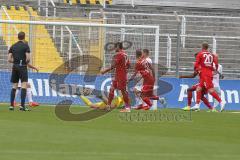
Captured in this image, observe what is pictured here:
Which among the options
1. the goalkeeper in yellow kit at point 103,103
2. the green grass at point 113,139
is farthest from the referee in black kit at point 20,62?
the goalkeeper in yellow kit at point 103,103

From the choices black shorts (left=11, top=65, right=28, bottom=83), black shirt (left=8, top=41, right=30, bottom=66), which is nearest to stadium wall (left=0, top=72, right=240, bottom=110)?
black shorts (left=11, top=65, right=28, bottom=83)

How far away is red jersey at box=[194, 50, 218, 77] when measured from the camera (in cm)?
2600

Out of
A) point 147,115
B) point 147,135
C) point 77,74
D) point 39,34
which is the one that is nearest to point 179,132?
point 147,135

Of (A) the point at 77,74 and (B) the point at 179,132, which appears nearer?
(B) the point at 179,132

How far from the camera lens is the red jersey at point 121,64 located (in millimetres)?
24344

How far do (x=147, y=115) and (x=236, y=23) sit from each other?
48.7ft

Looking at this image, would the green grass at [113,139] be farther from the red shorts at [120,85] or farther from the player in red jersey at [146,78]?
the player in red jersey at [146,78]

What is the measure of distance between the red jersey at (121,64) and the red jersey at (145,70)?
68.3 inches

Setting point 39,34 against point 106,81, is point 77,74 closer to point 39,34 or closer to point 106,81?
point 106,81

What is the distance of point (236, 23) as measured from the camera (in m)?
37.1

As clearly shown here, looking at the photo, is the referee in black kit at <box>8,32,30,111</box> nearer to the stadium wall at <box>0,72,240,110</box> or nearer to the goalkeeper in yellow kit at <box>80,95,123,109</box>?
the goalkeeper in yellow kit at <box>80,95,123,109</box>

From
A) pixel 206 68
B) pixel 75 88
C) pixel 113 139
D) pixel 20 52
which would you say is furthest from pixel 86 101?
pixel 113 139

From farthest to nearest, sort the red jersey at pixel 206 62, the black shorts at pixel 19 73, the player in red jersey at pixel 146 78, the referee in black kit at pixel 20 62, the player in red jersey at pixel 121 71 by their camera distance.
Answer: the player in red jersey at pixel 146 78 → the red jersey at pixel 206 62 → the player in red jersey at pixel 121 71 → the black shorts at pixel 19 73 → the referee in black kit at pixel 20 62

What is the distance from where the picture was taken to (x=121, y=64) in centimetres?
2441
